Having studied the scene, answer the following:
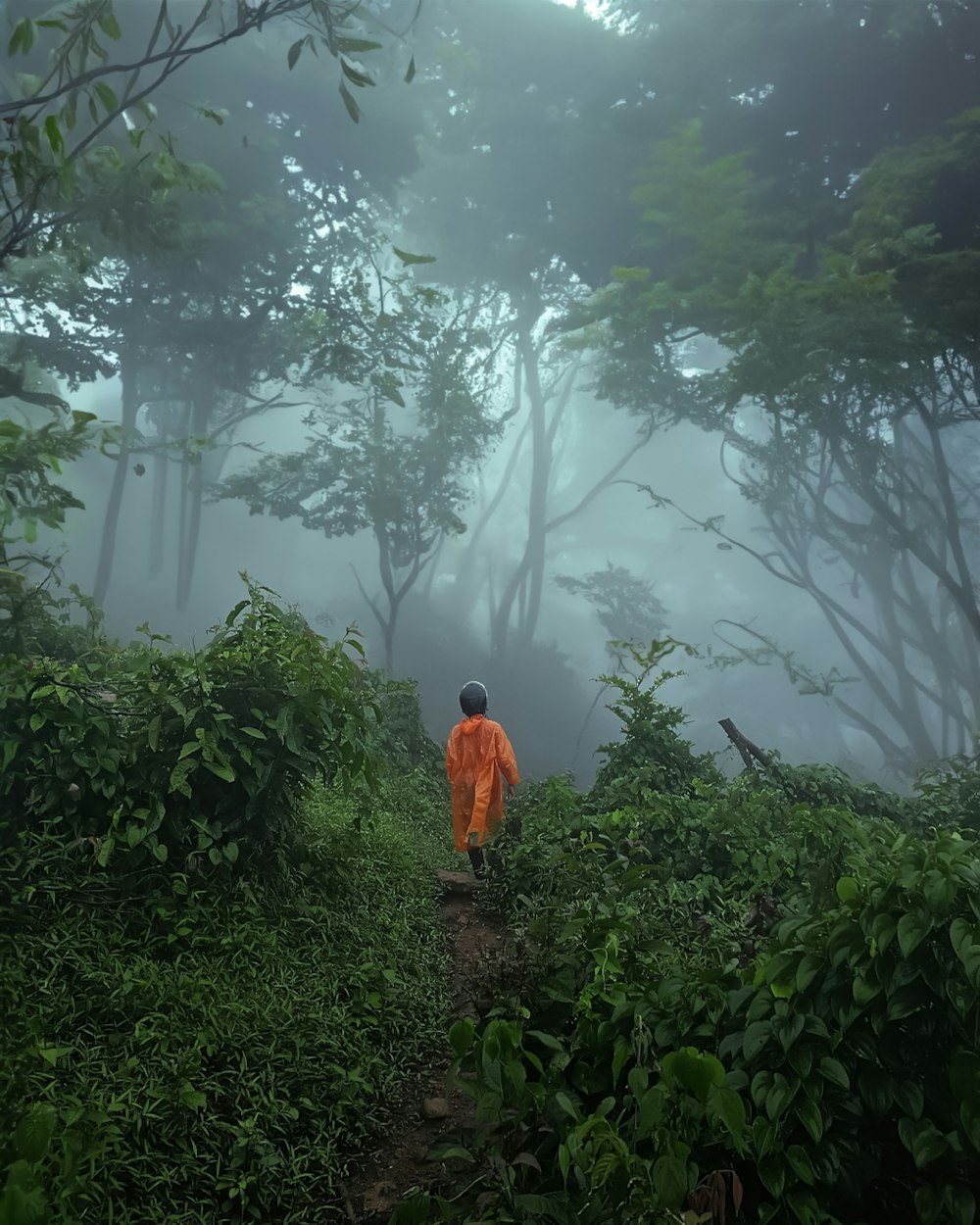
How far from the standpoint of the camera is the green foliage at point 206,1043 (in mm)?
2504

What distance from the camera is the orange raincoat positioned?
240 inches

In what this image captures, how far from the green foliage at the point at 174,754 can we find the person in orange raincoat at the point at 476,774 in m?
2.03

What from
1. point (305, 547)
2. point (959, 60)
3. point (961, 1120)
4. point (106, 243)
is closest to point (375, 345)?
point (106, 243)

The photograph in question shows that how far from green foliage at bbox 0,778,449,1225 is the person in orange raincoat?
70.0 inches

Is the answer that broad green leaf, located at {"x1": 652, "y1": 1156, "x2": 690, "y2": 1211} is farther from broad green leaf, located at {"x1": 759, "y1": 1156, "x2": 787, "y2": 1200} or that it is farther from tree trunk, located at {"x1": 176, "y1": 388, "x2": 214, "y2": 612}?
tree trunk, located at {"x1": 176, "y1": 388, "x2": 214, "y2": 612}

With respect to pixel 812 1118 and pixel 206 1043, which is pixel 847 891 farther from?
pixel 206 1043

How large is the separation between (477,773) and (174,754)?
9.27 ft

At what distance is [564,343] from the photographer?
57.4ft

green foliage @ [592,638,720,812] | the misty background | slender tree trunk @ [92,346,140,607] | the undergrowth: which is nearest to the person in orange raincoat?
green foliage @ [592,638,720,812]

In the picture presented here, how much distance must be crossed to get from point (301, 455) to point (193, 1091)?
16203mm

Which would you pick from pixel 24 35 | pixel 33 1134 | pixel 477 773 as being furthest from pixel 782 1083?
pixel 477 773

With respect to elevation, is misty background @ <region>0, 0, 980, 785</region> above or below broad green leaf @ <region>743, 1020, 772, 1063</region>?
above

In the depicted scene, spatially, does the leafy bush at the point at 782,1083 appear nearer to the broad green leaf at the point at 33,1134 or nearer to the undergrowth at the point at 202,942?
the broad green leaf at the point at 33,1134

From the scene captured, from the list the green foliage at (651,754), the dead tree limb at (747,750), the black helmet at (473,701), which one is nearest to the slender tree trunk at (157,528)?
the black helmet at (473,701)
